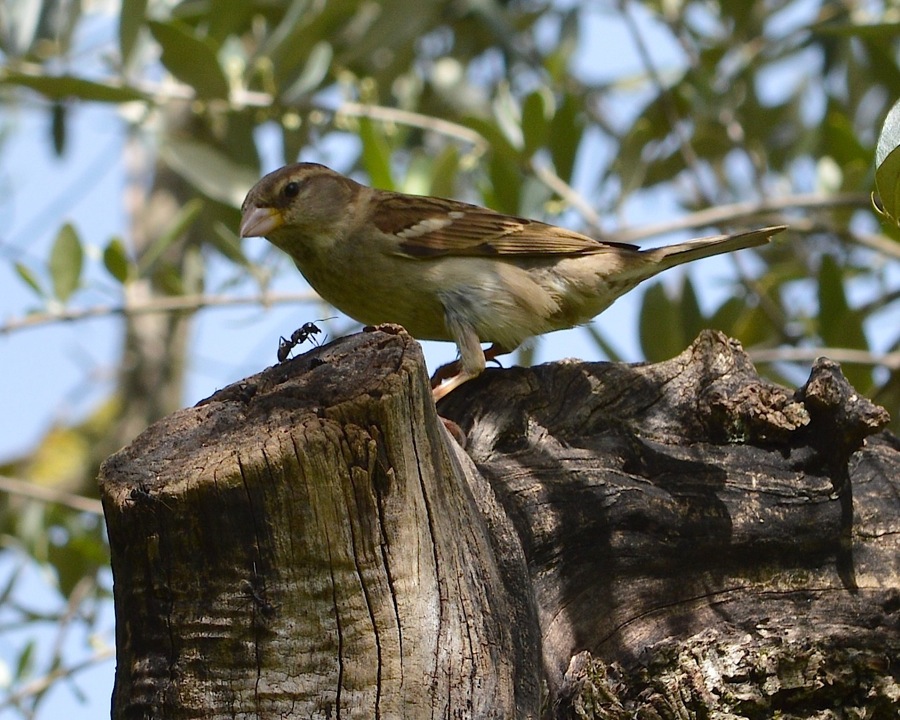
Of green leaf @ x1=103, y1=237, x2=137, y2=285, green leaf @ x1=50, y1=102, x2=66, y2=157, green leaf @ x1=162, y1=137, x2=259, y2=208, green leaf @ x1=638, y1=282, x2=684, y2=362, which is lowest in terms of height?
green leaf @ x1=638, y1=282, x2=684, y2=362

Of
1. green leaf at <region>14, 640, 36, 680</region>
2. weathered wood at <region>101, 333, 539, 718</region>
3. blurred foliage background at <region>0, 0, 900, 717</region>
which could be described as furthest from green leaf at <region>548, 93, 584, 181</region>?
green leaf at <region>14, 640, 36, 680</region>

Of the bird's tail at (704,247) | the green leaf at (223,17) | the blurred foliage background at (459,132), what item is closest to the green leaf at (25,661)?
the blurred foliage background at (459,132)

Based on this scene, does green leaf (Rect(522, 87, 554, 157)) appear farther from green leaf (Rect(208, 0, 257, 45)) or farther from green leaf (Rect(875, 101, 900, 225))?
green leaf (Rect(875, 101, 900, 225))

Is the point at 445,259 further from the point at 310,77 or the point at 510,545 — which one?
the point at 510,545

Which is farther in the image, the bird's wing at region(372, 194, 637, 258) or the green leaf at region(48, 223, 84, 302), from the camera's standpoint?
the green leaf at region(48, 223, 84, 302)

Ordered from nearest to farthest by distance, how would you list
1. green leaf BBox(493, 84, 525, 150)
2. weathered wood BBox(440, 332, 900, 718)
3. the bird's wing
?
weathered wood BBox(440, 332, 900, 718) < the bird's wing < green leaf BBox(493, 84, 525, 150)

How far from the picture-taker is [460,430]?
10.2 ft

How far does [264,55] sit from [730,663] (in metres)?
3.19

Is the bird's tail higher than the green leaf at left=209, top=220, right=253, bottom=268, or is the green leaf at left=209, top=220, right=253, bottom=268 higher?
the green leaf at left=209, top=220, right=253, bottom=268

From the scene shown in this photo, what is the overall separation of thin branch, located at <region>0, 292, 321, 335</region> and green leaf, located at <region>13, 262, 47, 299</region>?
0.09 metres

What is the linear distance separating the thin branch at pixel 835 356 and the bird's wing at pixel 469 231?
76 cm

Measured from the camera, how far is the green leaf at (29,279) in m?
4.54

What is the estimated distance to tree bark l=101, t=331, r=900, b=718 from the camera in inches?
85.7

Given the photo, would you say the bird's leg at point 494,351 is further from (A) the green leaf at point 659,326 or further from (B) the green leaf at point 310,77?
(B) the green leaf at point 310,77
